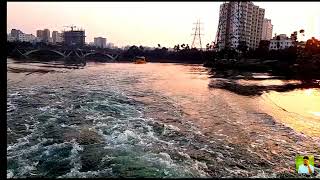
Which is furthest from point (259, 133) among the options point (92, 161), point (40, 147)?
point (40, 147)

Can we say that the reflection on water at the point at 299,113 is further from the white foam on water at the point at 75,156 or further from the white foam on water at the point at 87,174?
the white foam on water at the point at 75,156

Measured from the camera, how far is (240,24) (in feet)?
324

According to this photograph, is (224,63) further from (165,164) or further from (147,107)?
(165,164)

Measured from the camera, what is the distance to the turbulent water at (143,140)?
23.5ft

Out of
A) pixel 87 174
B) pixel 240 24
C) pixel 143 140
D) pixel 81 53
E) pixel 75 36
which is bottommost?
pixel 87 174

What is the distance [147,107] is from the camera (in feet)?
48.7

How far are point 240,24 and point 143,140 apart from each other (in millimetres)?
95872

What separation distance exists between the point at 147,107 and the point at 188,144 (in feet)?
19.2

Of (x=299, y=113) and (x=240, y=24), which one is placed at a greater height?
(x=240, y=24)

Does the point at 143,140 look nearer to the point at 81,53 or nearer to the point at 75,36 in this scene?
the point at 81,53

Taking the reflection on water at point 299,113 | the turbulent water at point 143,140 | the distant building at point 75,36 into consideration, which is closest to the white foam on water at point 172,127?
the turbulent water at point 143,140

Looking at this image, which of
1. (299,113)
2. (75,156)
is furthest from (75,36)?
(75,156)
